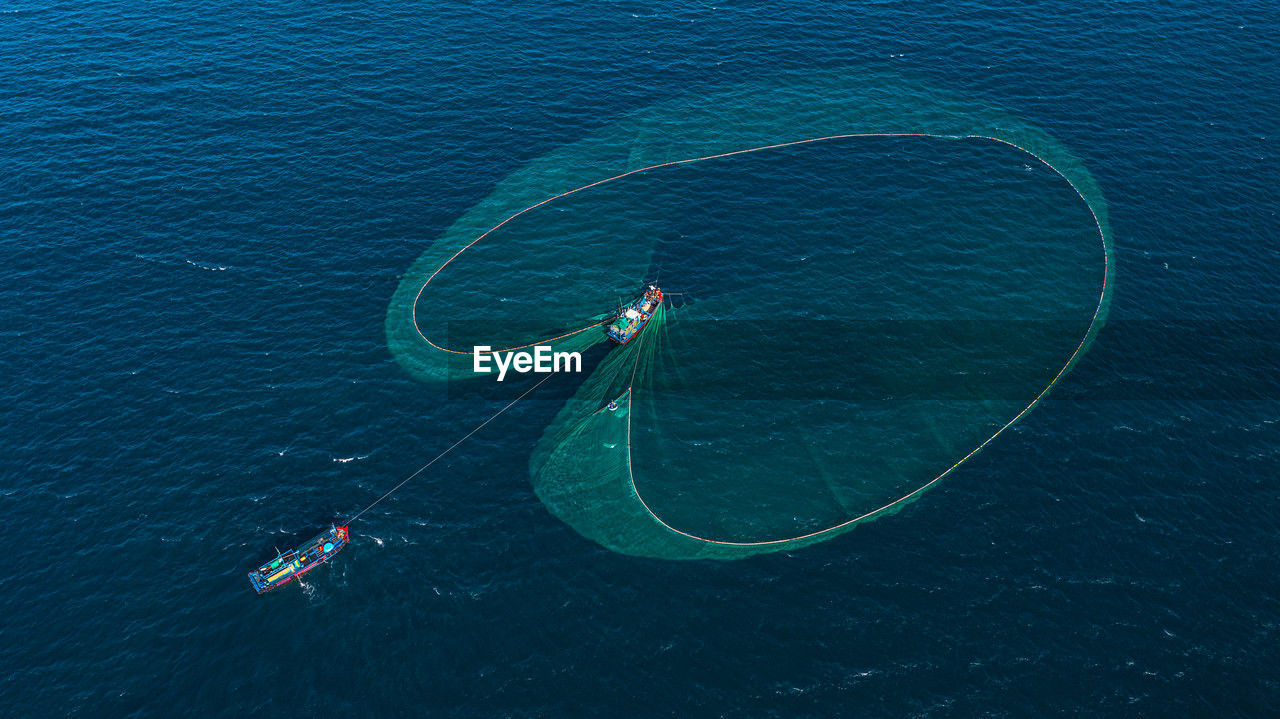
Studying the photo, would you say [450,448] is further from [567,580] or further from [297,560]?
[567,580]

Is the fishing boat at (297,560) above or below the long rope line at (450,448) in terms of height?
below

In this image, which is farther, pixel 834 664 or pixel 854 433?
pixel 854 433

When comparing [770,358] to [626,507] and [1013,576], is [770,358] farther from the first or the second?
Answer: [1013,576]

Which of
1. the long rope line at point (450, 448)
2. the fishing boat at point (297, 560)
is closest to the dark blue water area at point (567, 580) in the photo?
the long rope line at point (450, 448)

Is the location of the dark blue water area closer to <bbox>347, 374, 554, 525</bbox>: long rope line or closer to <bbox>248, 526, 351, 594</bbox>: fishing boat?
<bbox>347, 374, 554, 525</bbox>: long rope line

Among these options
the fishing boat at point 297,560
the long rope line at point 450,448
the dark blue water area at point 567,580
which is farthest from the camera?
the long rope line at point 450,448

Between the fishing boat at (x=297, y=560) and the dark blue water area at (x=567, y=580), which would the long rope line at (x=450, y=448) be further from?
the fishing boat at (x=297, y=560)

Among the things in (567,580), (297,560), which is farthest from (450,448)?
(567,580)

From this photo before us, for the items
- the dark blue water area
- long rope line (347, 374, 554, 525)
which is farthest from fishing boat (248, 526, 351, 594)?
long rope line (347, 374, 554, 525)

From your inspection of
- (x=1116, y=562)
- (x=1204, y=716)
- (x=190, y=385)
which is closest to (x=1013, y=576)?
(x=1116, y=562)
